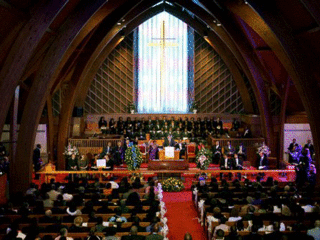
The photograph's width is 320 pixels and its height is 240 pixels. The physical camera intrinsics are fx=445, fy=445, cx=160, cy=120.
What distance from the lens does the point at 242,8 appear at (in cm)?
1784

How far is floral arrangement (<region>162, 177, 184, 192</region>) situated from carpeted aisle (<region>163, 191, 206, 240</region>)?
10.1 inches

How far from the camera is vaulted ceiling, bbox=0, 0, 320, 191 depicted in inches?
518

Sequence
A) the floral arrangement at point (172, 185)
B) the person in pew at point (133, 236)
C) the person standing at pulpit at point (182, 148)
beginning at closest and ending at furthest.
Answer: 1. the person in pew at point (133, 236)
2. the floral arrangement at point (172, 185)
3. the person standing at pulpit at point (182, 148)

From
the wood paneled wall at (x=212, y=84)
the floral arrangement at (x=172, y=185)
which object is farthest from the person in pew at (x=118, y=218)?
the wood paneled wall at (x=212, y=84)

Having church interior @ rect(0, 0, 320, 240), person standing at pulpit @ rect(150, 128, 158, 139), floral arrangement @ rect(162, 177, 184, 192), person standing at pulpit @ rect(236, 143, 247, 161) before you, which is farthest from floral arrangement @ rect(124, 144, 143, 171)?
person standing at pulpit @ rect(150, 128, 158, 139)

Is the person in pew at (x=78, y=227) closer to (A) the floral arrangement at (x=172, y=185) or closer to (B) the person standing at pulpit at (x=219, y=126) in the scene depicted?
(A) the floral arrangement at (x=172, y=185)

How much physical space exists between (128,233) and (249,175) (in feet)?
39.5

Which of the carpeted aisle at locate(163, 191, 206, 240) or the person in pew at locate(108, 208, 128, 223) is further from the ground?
the person in pew at locate(108, 208, 128, 223)

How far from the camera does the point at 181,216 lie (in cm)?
1441

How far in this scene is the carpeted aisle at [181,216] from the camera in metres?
12.7

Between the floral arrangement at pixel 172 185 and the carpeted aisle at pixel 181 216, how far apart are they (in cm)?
26

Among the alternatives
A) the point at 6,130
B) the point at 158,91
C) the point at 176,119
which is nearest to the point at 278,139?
the point at 176,119

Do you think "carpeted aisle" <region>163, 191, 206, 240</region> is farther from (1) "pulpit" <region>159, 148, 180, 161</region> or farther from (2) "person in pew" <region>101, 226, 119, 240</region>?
(2) "person in pew" <region>101, 226, 119, 240</region>

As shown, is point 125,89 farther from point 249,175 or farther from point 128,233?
point 128,233
